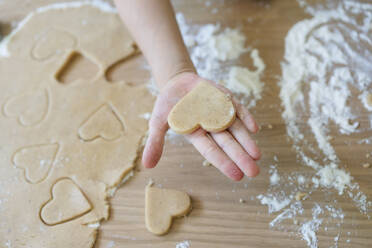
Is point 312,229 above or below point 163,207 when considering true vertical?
below

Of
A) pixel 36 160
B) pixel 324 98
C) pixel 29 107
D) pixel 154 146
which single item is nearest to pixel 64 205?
pixel 36 160

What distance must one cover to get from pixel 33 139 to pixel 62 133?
11 cm

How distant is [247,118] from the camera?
0.99 m

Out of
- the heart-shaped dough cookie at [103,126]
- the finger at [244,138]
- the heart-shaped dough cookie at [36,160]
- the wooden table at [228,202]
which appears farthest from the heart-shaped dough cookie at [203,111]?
the heart-shaped dough cookie at [36,160]

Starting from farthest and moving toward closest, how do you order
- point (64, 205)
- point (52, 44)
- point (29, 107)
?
point (52, 44) → point (29, 107) → point (64, 205)

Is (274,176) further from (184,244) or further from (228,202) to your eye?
(184,244)

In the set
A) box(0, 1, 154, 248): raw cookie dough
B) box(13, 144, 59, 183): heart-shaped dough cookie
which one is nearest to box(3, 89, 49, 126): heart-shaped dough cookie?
box(0, 1, 154, 248): raw cookie dough

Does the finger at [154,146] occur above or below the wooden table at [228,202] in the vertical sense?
above

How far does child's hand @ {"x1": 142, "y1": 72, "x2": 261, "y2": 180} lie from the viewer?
3.03ft

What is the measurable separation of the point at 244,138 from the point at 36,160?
2.35ft

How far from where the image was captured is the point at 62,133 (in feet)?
4.07

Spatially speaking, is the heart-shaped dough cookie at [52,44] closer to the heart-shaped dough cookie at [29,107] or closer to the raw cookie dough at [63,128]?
the raw cookie dough at [63,128]

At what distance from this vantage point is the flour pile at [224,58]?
1.30 m

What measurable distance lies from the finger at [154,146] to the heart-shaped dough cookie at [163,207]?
5.0 inches
